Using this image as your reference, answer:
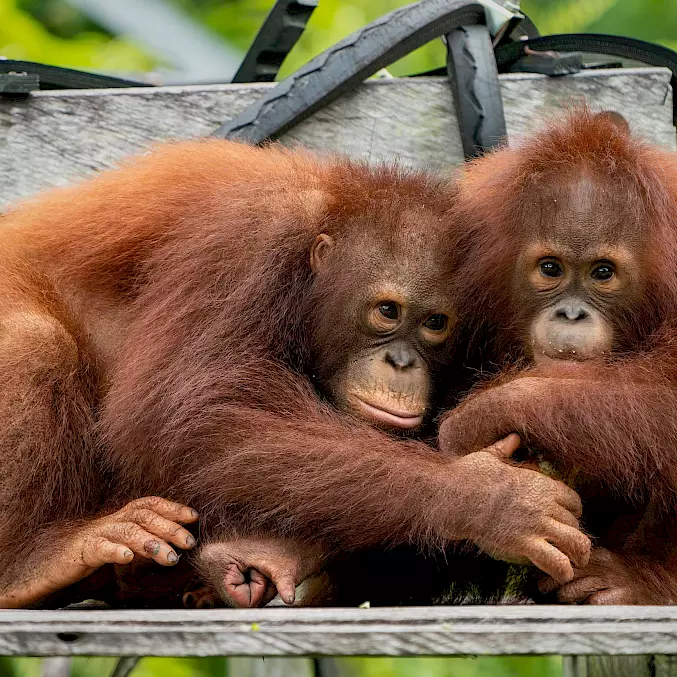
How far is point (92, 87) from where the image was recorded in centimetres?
421

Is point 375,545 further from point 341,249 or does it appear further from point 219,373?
point 341,249

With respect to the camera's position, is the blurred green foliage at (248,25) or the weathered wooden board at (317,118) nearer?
the weathered wooden board at (317,118)

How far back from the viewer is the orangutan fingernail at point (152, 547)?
271cm

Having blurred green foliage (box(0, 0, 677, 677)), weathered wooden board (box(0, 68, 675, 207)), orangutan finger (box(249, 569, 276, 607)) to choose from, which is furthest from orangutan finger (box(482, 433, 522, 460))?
blurred green foliage (box(0, 0, 677, 677))

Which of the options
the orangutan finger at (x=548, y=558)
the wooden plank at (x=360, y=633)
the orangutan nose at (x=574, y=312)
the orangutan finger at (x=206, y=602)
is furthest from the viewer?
the orangutan finger at (x=206, y=602)

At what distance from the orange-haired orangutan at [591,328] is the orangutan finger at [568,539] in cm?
16

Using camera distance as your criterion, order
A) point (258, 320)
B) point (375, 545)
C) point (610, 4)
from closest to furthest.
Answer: point (375, 545)
point (258, 320)
point (610, 4)

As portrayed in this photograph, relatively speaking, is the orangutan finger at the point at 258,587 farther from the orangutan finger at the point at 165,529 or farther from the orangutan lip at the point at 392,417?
the orangutan lip at the point at 392,417

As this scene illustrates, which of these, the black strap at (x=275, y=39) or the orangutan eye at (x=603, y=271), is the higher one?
the black strap at (x=275, y=39)

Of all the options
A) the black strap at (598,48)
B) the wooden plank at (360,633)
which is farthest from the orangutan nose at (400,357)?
the black strap at (598,48)

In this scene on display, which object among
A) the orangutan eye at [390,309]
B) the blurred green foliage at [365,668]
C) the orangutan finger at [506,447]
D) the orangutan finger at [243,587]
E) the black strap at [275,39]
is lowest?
the blurred green foliage at [365,668]

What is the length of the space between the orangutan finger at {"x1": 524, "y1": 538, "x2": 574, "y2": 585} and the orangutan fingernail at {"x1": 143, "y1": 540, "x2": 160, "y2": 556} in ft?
2.77

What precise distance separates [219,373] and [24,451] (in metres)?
0.53

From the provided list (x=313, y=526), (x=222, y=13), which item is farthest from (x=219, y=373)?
(x=222, y=13)
